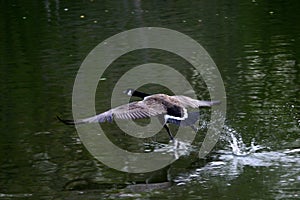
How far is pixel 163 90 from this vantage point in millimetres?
11234

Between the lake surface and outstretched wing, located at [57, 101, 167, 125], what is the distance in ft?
1.83

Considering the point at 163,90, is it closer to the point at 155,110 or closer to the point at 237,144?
the point at 155,110

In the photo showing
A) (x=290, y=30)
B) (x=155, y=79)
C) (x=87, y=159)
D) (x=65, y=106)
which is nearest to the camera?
(x=87, y=159)

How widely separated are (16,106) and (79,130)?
67.3 inches

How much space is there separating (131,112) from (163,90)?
308 cm

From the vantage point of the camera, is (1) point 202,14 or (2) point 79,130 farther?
(1) point 202,14

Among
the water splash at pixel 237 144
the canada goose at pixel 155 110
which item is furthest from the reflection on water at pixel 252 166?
the canada goose at pixel 155 110

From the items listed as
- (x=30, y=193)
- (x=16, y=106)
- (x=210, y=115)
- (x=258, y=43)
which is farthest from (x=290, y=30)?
(x=30, y=193)

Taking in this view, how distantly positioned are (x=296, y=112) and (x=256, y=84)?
61.9 inches

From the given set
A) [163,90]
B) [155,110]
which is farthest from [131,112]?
[163,90]

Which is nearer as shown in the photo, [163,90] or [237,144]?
[237,144]

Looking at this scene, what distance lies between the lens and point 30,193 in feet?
24.0

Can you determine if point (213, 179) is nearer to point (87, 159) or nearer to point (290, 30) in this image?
point (87, 159)

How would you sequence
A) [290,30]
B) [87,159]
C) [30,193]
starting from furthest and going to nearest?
[290,30] → [87,159] → [30,193]
